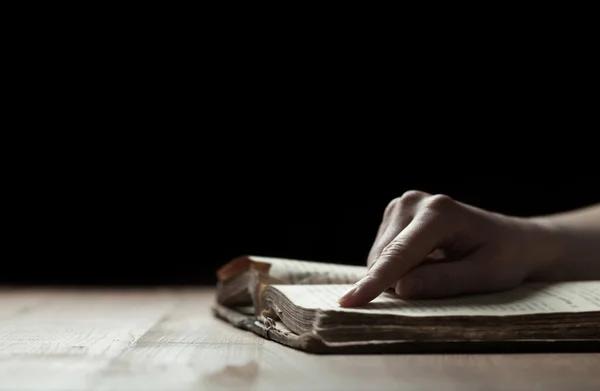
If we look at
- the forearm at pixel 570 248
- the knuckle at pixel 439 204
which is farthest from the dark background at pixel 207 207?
the knuckle at pixel 439 204

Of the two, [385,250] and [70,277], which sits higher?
[385,250]

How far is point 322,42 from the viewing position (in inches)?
106

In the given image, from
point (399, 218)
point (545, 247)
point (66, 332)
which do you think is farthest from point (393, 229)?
point (66, 332)

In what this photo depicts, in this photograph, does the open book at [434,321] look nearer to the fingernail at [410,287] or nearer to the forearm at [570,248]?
the fingernail at [410,287]

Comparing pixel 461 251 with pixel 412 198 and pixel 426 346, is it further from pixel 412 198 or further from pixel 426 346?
pixel 426 346

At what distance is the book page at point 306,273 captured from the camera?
130cm

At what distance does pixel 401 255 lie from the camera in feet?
3.39

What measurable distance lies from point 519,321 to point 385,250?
0.20 metres

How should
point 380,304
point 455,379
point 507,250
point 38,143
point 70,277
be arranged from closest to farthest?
point 455,379
point 380,304
point 507,250
point 70,277
point 38,143

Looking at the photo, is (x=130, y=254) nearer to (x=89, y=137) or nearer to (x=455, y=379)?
(x=89, y=137)

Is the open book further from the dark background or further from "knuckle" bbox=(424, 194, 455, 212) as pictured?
the dark background

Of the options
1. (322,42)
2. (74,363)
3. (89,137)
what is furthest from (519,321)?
(89,137)

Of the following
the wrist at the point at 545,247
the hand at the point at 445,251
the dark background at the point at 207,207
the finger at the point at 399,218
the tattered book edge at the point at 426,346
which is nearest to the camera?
the tattered book edge at the point at 426,346

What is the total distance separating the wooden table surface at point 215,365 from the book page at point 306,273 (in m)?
0.14
